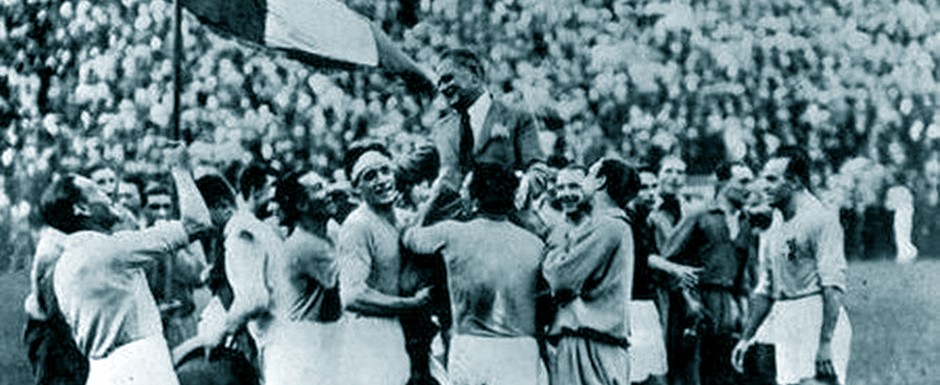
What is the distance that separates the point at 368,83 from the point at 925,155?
475 cm

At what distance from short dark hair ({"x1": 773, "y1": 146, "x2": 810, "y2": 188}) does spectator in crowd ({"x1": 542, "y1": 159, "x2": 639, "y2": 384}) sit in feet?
4.45

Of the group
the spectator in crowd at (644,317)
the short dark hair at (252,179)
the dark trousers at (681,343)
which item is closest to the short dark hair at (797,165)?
the spectator in crowd at (644,317)

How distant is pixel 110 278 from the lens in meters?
6.16

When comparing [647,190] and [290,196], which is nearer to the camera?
[290,196]

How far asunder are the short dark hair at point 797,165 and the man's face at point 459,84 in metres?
1.59

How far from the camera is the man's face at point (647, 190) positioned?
9.04 meters

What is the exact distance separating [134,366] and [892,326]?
584 centimetres

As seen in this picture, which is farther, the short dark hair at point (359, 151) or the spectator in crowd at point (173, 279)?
the spectator in crowd at point (173, 279)

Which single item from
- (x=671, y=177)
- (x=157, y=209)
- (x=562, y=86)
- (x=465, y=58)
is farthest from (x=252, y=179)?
(x=562, y=86)

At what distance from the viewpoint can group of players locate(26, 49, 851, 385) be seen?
629cm

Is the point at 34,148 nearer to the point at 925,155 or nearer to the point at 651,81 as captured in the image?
the point at 651,81

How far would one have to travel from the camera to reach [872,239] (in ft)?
38.6

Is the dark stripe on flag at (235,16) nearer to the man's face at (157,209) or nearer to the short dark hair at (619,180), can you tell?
the man's face at (157,209)

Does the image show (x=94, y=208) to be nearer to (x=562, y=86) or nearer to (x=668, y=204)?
(x=668, y=204)
